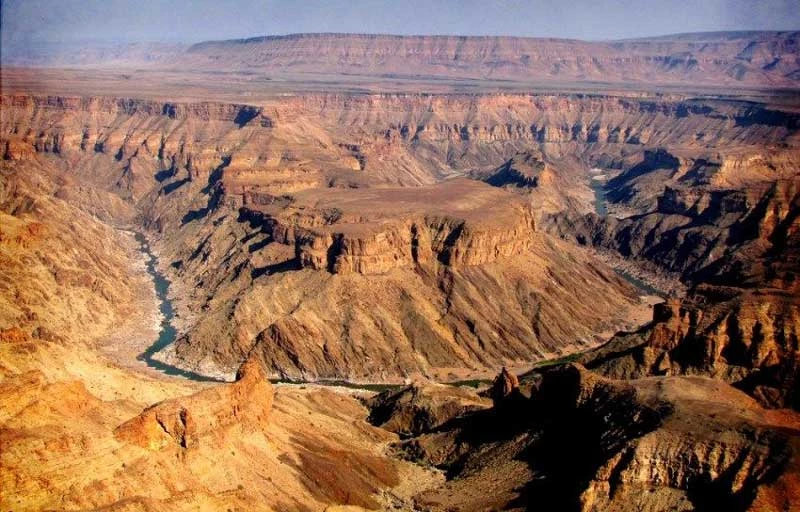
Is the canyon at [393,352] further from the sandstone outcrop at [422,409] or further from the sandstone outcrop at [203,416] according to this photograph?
the sandstone outcrop at [422,409]

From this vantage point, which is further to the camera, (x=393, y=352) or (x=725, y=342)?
(x=393, y=352)

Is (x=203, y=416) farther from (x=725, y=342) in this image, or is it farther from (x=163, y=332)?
(x=163, y=332)

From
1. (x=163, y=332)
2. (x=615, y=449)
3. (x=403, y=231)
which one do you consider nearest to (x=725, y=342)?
(x=615, y=449)

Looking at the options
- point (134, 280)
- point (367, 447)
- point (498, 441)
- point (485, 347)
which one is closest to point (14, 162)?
point (134, 280)

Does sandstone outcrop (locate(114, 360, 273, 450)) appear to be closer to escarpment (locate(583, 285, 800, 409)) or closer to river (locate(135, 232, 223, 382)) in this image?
river (locate(135, 232, 223, 382))

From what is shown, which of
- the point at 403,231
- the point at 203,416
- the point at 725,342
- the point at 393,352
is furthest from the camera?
the point at 403,231

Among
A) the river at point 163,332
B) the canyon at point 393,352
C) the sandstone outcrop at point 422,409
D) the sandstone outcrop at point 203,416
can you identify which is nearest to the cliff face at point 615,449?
the canyon at point 393,352

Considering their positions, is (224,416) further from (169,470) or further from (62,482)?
(62,482)

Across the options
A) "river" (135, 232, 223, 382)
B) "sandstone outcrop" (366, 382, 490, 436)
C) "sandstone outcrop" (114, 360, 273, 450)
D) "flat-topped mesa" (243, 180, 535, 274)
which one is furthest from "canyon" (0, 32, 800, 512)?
"river" (135, 232, 223, 382)
